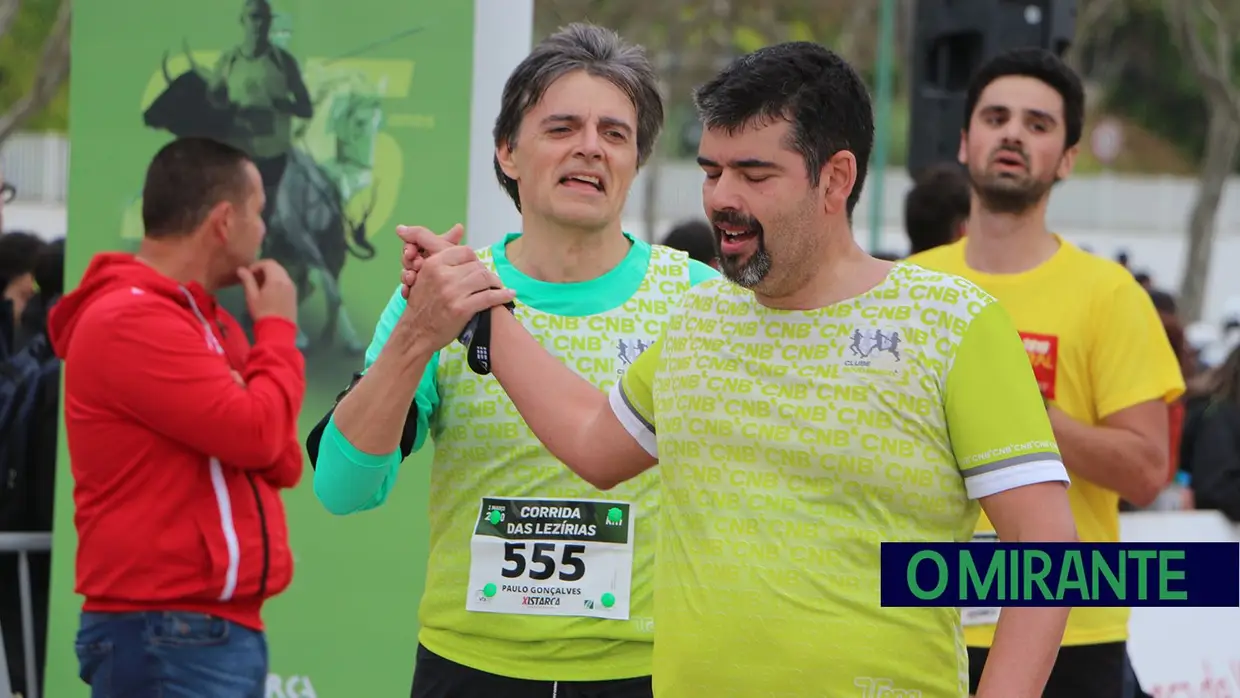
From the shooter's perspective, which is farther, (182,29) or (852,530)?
(182,29)

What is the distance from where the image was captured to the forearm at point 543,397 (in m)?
3.04

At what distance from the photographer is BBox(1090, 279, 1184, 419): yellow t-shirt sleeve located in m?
4.34

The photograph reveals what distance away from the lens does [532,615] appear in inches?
135

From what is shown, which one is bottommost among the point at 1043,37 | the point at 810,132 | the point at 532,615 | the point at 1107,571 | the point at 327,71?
the point at 532,615

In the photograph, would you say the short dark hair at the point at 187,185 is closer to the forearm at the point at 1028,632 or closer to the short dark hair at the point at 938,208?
the short dark hair at the point at 938,208

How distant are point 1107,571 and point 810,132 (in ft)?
2.71

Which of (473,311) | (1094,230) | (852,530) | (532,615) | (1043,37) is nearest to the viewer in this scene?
(852,530)

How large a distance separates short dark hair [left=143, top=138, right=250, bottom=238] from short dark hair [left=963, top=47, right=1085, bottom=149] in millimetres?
Answer: 2053

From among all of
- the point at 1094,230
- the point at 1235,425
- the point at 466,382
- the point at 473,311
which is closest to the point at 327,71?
the point at 466,382

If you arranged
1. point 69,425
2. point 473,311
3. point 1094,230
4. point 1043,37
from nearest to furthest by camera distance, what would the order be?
point 473,311 → point 69,425 → point 1043,37 → point 1094,230

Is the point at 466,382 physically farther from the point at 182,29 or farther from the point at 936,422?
the point at 182,29

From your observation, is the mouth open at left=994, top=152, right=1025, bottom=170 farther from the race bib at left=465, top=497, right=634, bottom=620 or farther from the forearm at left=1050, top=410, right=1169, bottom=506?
the race bib at left=465, top=497, right=634, bottom=620

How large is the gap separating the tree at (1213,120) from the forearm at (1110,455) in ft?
56.3

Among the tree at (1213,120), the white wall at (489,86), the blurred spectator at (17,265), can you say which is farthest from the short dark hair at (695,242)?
the tree at (1213,120)
